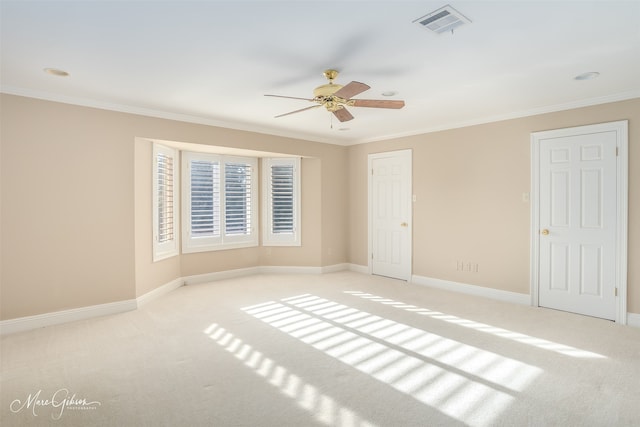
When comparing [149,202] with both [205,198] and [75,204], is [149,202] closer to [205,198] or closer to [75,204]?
[75,204]

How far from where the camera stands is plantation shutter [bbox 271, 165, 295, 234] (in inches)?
259

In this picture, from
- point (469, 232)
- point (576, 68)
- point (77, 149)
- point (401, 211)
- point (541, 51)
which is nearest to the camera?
point (541, 51)

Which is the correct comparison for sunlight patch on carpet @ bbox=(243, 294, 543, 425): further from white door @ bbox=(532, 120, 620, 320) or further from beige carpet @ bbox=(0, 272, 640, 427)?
white door @ bbox=(532, 120, 620, 320)

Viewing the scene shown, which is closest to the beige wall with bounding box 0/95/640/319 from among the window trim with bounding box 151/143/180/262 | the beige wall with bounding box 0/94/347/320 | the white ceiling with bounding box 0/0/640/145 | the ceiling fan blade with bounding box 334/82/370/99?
the beige wall with bounding box 0/94/347/320

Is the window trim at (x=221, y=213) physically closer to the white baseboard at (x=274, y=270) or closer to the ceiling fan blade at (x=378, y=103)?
the white baseboard at (x=274, y=270)

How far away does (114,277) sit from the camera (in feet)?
14.0

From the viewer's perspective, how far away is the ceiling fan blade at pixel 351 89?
2.73 m

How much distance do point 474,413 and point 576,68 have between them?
3012mm

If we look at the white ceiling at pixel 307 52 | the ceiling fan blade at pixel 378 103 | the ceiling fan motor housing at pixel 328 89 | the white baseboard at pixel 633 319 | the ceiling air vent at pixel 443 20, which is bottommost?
the white baseboard at pixel 633 319

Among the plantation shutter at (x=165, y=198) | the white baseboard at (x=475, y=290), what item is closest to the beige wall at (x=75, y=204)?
the plantation shutter at (x=165, y=198)

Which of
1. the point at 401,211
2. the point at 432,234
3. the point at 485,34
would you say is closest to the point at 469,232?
the point at 432,234

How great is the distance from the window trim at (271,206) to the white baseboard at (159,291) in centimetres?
168

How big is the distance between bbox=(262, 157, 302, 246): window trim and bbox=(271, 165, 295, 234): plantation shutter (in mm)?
42

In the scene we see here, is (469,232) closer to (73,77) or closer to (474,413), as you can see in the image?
(474,413)
